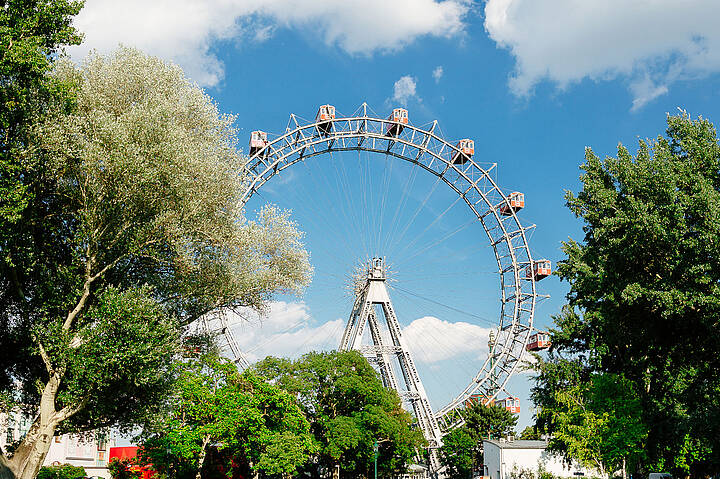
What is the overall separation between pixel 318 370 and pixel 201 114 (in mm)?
26789

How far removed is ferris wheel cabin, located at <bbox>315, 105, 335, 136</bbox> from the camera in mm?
48062

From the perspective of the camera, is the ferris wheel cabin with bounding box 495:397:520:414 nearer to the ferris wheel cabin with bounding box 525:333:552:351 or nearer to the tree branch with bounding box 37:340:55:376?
the ferris wheel cabin with bounding box 525:333:552:351

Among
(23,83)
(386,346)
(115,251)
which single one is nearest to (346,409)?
(386,346)

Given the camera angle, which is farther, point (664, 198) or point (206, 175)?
point (206, 175)

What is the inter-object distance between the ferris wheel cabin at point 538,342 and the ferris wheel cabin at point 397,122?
20529 millimetres

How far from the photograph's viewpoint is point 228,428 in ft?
102

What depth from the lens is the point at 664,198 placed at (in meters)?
18.9

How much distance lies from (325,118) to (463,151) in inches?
489

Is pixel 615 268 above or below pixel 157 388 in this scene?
above

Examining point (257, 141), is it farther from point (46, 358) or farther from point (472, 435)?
point (472, 435)

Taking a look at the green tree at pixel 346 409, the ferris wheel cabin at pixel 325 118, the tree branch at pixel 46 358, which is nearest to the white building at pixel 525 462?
the green tree at pixel 346 409

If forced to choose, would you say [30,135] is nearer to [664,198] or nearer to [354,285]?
[664,198]

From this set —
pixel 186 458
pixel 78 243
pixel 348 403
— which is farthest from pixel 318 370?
pixel 78 243

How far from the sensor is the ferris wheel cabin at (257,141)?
4550 centimetres
